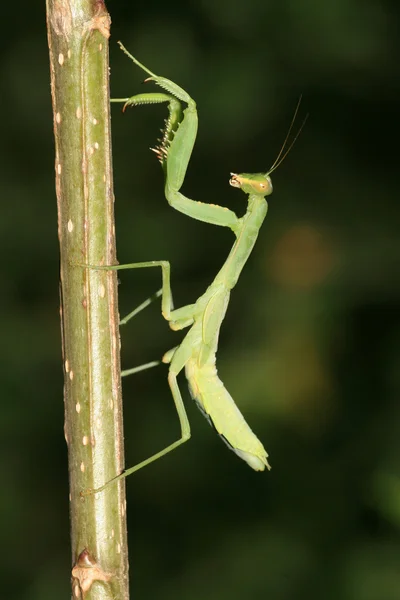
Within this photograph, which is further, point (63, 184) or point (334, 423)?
point (334, 423)

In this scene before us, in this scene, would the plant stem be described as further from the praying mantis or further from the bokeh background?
the bokeh background

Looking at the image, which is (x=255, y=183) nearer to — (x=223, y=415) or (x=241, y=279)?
(x=223, y=415)

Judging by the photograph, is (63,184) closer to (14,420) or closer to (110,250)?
(110,250)

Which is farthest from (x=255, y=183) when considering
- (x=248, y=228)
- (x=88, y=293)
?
(x=88, y=293)

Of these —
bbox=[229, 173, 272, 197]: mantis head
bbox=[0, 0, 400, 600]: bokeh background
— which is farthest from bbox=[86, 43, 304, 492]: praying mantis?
bbox=[0, 0, 400, 600]: bokeh background

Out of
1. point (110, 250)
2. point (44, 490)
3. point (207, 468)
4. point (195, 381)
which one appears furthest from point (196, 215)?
point (44, 490)

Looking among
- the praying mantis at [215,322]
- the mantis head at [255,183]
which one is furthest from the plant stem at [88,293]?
the mantis head at [255,183]

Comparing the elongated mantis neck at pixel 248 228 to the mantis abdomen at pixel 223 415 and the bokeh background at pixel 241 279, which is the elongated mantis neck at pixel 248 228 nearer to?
the mantis abdomen at pixel 223 415
